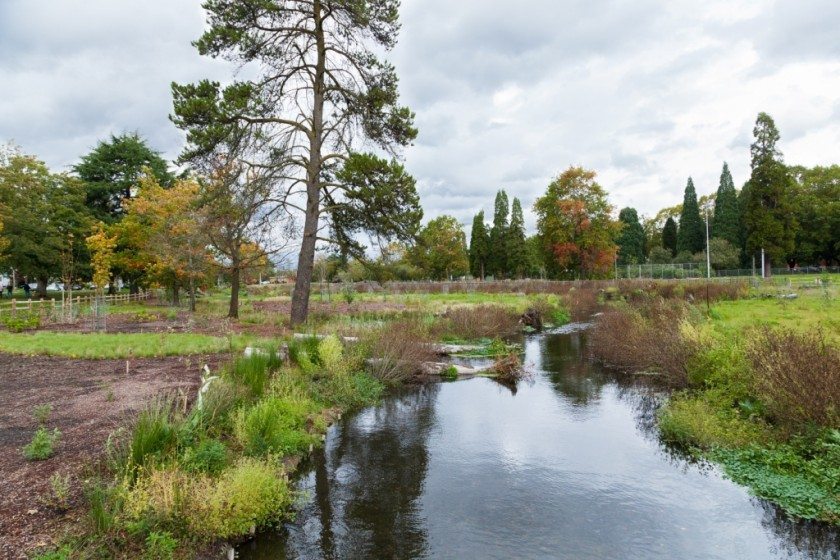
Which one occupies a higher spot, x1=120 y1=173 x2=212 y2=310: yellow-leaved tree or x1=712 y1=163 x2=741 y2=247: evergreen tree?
x1=712 y1=163 x2=741 y2=247: evergreen tree

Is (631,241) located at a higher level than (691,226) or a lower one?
lower

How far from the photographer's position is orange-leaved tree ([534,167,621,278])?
52438 millimetres

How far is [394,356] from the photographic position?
14164 mm

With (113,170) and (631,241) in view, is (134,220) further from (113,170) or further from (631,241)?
(631,241)

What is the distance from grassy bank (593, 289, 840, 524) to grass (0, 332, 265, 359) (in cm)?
Result: 1164

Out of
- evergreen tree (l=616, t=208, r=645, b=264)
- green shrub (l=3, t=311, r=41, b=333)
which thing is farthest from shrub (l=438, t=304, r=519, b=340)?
evergreen tree (l=616, t=208, r=645, b=264)

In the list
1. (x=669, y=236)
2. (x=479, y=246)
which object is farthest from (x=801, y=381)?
(x=669, y=236)

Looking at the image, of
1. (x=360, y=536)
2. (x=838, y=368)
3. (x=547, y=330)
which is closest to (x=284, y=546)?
(x=360, y=536)

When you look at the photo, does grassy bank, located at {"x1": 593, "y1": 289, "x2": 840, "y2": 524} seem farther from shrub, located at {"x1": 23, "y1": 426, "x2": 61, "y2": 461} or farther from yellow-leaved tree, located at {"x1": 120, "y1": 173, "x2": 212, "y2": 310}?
yellow-leaved tree, located at {"x1": 120, "y1": 173, "x2": 212, "y2": 310}

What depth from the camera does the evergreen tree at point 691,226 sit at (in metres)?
67.6

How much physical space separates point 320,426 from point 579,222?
47.8 m

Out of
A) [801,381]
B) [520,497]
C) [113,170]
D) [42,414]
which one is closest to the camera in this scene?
[520,497]

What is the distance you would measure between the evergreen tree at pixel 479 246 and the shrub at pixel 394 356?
5676cm

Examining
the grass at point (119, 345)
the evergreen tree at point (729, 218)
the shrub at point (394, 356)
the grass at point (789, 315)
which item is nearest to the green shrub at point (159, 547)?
the shrub at point (394, 356)
